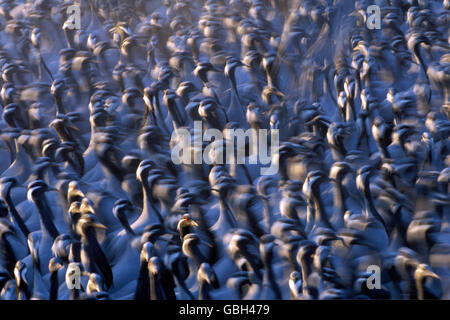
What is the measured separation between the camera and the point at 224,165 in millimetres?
2625

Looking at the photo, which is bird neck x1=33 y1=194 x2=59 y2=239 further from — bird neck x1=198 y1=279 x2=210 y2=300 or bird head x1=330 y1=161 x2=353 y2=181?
bird head x1=330 y1=161 x2=353 y2=181

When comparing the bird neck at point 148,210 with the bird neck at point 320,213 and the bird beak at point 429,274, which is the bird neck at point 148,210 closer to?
the bird neck at point 320,213

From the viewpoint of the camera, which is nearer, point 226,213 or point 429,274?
point 429,274

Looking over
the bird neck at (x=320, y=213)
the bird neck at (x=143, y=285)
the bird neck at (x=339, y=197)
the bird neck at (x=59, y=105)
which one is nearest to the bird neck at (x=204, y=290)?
the bird neck at (x=143, y=285)

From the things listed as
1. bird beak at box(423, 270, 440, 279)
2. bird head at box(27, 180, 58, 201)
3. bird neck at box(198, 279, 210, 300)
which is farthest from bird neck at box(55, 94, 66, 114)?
bird beak at box(423, 270, 440, 279)

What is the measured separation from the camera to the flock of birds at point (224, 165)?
7.97ft

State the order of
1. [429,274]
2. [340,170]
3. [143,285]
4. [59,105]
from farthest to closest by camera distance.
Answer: [59,105] → [340,170] → [143,285] → [429,274]

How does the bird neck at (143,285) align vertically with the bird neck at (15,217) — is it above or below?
below

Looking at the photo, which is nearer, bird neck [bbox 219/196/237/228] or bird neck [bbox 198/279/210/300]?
bird neck [bbox 198/279/210/300]

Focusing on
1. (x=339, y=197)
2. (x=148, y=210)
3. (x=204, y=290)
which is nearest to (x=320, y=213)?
(x=339, y=197)

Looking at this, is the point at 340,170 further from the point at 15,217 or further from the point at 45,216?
the point at 15,217

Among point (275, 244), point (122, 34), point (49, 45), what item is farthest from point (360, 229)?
point (49, 45)

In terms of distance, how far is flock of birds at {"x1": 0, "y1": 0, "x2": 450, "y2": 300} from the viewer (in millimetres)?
2428
